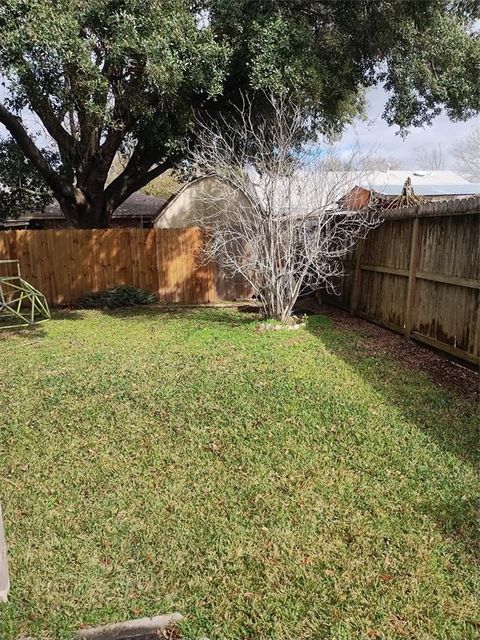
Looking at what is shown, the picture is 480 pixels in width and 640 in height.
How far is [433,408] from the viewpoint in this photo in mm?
4086

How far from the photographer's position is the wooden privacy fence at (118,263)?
1026cm

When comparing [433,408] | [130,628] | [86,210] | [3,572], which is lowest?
[130,628]

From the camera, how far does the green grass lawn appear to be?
208 centimetres

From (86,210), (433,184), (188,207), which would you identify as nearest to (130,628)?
(86,210)

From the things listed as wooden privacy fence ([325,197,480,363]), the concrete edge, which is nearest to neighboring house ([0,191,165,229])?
wooden privacy fence ([325,197,480,363])

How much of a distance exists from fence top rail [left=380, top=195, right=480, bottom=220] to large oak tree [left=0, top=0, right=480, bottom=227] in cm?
309

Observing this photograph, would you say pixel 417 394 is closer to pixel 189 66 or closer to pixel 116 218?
pixel 189 66

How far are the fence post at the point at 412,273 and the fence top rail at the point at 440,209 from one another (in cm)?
16

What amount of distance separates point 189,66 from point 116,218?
39.1 feet

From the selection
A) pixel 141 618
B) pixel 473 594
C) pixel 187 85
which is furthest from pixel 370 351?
pixel 187 85

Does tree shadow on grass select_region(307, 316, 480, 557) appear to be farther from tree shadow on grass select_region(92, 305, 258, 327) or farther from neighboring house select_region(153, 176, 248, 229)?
neighboring house select_region(153, 176, 248, 229)

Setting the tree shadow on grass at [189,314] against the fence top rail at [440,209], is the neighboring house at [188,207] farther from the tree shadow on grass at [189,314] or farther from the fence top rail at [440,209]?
the fence top rail at [440,209]

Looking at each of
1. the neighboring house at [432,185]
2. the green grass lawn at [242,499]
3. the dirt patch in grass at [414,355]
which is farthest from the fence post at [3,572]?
the neighboring house at [432,185]

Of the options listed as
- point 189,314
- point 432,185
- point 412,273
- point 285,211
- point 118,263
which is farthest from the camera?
point 432,185
